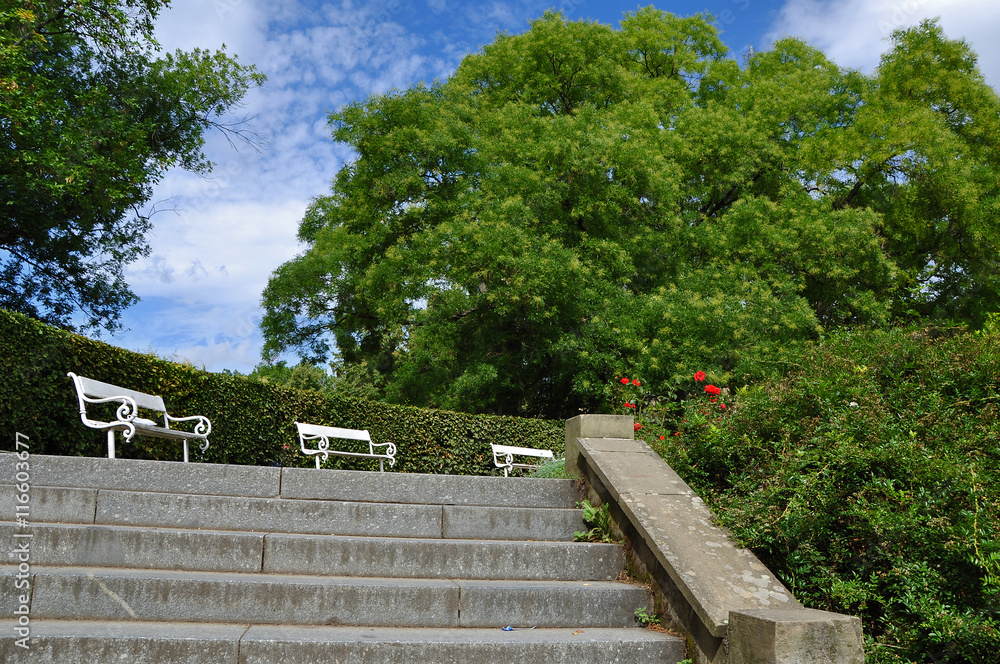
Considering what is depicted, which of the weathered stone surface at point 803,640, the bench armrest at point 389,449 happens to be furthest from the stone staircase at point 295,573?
the bench armrest at point 389,449

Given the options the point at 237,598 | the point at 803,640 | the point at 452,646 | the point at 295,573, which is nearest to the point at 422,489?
the point at 295,573

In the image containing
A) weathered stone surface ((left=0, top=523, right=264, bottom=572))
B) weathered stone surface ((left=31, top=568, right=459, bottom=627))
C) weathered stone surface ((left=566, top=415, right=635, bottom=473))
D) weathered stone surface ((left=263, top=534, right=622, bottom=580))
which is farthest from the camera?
weathered stone surface ((left=566, top=415, right=635, bottom=473))

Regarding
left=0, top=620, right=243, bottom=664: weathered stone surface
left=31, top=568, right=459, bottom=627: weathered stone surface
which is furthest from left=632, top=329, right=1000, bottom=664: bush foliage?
left=0, top=620, right=243, bottom=664: weathered stone surface

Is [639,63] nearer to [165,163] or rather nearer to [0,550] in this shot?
[165,163]

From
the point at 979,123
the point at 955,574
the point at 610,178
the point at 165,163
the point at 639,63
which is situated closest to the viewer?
the point at 955,574

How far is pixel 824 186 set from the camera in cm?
1800

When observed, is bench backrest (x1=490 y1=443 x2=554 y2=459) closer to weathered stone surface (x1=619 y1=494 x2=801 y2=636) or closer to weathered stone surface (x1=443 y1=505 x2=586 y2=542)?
weathered stone surface (x1=443 y1=505 x2=586 y2=542)

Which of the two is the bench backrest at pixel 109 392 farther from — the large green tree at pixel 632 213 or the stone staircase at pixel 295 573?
the large green tree at pixel 632 213

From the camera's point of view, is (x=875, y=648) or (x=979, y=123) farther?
(x=979, y=123)

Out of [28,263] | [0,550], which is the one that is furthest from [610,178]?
[28,263]

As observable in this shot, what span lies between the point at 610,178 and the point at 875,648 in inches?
525

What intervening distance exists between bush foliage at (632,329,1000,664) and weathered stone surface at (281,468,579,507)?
1077 millimetres

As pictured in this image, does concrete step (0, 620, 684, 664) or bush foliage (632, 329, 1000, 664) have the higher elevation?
bush foliage (632, 329, 1000, 664)

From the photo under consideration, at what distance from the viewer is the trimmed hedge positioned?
20.3 ft
